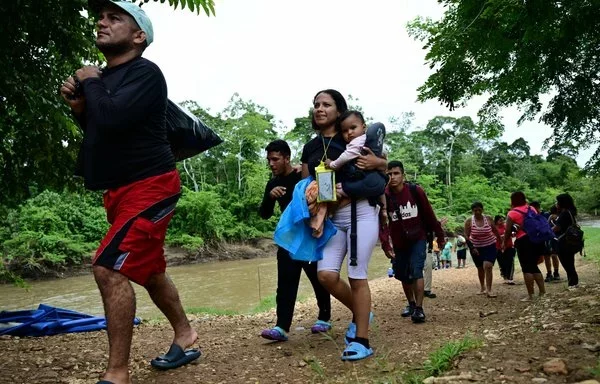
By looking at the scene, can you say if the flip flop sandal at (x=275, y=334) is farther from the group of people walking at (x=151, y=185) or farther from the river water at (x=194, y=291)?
the river water at (x=194, y=291)

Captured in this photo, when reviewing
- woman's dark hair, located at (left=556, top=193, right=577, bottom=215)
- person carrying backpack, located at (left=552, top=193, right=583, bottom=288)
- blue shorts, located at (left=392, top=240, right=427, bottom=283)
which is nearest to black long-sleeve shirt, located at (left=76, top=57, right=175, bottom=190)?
blue shorts, located at (left=392, top=240, right=427, bottom=283)

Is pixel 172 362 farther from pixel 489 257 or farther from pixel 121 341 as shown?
pixel 489 257

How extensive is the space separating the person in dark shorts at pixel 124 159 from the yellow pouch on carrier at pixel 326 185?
108 centimetres

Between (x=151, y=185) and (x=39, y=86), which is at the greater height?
(x=39, y=86)

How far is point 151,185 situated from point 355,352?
171cm

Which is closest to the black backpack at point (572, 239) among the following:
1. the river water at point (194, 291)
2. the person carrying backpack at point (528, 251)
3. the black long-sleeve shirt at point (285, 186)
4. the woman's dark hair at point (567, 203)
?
the woman's dark hair at point (567, 203)

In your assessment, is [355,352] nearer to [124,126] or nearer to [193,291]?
[124,126]

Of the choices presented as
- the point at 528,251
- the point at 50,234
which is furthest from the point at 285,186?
the point at 50,234

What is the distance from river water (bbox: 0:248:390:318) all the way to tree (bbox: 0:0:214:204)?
8642 millimetres

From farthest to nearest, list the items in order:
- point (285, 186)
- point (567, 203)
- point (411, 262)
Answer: point (567, 203) < point (411, 262) < point (285, 186)

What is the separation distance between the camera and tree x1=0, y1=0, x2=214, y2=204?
3.69 m

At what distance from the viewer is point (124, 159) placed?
8.79 ft

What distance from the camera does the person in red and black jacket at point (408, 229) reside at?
216 inches

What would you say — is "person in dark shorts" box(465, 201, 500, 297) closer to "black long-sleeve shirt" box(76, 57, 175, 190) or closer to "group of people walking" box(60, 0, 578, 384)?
"group of people walking" box(60, 0, 578, 384)
